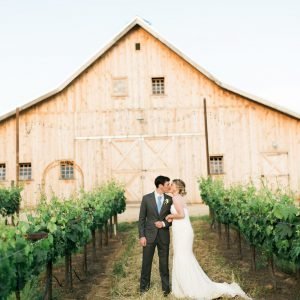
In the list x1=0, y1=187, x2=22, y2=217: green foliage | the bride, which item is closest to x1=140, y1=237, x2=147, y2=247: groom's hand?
the bride

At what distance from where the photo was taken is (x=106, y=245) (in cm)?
1153

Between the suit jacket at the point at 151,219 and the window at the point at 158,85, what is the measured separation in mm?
12292

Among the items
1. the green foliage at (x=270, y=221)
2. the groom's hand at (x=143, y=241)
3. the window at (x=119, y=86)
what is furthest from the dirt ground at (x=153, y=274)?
the window at (x=119, y=86)

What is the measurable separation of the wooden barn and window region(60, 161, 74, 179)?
1.5 inches

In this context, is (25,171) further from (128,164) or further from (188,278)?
(188,278)

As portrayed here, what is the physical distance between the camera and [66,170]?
59.3 ft

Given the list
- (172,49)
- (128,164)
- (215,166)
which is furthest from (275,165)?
(172,49)

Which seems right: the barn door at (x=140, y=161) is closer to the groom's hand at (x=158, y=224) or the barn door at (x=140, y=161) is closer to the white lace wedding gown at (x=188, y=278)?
the white lace wedding gown at (x=188, y=278)

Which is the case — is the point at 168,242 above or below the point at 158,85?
below

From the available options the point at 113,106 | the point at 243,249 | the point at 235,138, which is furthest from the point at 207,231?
the point at 113,106

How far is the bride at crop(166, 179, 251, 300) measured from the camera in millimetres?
6301

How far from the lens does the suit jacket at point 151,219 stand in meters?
6.55

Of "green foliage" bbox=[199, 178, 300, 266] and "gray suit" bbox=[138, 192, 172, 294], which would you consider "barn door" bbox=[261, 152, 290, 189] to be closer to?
"green foliage" bbox=[199, 178, 300, 266]

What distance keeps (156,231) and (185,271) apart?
70cm
